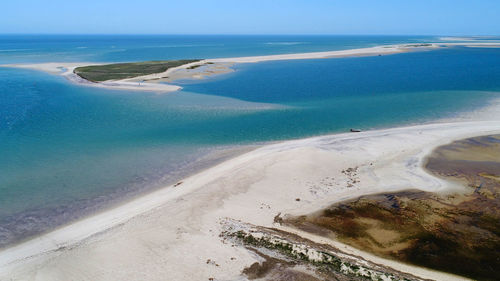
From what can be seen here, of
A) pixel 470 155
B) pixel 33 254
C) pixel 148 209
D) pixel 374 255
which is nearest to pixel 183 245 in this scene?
pixel 148 209

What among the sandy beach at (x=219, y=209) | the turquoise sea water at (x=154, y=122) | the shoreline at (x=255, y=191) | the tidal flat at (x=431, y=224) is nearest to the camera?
the sandy beach at (x=219, y=209)

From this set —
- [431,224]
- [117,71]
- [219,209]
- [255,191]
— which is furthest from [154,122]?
[117,71]

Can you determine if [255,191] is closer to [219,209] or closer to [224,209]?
[224,209]

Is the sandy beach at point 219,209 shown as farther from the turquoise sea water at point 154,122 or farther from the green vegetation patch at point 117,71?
the green vegetation patch at point 117,71

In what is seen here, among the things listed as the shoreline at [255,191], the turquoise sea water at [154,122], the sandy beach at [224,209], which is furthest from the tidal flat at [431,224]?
the turquoise sea water at [154,122]

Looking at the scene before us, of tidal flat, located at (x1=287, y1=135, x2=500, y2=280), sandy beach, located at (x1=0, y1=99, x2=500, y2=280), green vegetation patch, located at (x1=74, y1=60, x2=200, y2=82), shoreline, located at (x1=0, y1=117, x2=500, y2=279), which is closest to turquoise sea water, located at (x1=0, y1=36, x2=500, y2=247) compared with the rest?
shoreline, located at (x1=0, y1=117, x2=500, y2=279)

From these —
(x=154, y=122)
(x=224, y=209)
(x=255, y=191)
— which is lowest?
(x=224, y=209)
